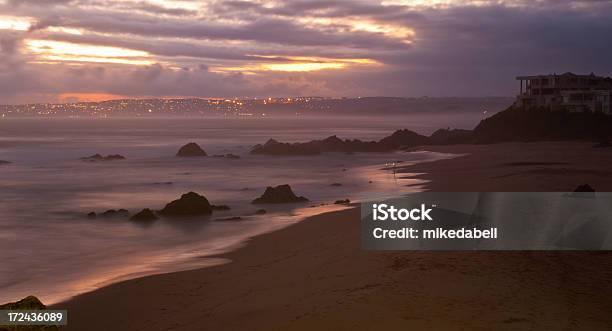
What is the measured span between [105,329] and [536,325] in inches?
256

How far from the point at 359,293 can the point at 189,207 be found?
571 inches

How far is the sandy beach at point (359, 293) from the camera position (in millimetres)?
9453

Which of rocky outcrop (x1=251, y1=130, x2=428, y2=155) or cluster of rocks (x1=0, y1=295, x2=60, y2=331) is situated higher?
rocky outcrop (x1=251, y1=130, x2=428, y2=155)

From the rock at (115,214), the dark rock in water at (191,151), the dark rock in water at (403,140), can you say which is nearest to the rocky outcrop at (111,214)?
the rock at (115,214)

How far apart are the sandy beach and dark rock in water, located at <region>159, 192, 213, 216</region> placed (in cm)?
807

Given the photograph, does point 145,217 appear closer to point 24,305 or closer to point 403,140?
point 24,305

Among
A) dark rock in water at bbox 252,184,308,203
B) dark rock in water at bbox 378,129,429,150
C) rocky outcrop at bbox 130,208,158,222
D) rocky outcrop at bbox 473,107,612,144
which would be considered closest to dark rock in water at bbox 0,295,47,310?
rocky outcrop at bbox 130,208,158,222

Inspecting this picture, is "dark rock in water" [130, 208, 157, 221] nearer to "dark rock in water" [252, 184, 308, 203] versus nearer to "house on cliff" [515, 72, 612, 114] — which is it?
"dark rock in water" [252, 184, 308, 203]

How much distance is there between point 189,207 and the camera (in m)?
24.3

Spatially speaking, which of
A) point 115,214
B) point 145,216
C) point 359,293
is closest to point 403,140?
point 115,214

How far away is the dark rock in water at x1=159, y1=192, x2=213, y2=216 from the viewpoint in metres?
24.2

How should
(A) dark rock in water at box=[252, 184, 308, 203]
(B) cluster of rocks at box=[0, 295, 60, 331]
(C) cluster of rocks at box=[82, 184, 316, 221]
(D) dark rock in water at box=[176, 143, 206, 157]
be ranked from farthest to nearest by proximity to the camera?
1. (D) dark rock in water at box=[176, 143, 206, 157]
2. (A) dark rock in water at box=[252, 184, 308, 203]
3. (C) cluster of rocks at box=[82, 184, 316, 221]
4. (B) cluster of rocks at box=[0, 295, 60, 331]

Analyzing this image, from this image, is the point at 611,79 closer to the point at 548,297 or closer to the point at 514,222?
the point at 514,222

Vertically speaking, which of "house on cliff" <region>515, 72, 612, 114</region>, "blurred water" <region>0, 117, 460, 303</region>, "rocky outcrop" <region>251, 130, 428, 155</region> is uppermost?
"house on cliff" <region>515, 72, 612, 114</region>
